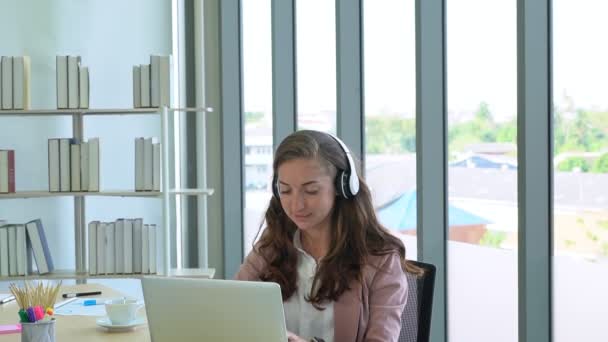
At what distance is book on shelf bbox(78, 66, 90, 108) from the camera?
4.27m

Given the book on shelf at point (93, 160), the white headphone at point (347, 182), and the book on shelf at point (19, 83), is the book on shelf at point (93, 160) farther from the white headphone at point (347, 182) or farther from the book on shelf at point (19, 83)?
the white headphone at point (347, 182)

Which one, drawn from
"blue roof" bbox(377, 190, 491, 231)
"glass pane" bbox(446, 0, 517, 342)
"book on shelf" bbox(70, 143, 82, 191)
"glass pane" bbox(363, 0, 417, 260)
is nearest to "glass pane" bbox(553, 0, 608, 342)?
"glass pane" bbox(446, 0, 517, 342)

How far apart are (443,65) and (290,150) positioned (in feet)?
4.89

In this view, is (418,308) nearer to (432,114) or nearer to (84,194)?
(432,114)

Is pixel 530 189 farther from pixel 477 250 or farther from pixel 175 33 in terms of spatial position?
pixel 175 33

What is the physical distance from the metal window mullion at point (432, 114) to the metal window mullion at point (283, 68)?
1.32 m

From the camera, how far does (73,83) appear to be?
14.0 feet

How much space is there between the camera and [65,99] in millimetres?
4273

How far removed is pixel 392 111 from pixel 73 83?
157 cm

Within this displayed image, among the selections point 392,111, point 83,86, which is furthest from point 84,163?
point 392,111

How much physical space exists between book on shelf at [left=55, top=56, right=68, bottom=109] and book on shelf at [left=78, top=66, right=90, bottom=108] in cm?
7

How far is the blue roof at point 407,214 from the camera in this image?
3.48 m

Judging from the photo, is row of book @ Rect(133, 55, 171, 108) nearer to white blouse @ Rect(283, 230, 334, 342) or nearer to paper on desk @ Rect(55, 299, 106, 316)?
paper on desk @ Rect(55, 299, 106, 316)

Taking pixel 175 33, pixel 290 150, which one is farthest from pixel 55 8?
pixel 290 150
